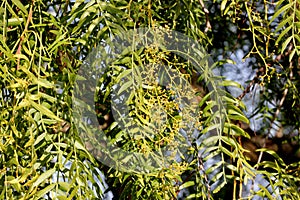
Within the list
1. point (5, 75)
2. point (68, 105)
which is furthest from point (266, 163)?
point (5, 75)

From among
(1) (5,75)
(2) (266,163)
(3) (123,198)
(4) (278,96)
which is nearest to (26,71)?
(1) (5,75)

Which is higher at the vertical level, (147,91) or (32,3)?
(32,3)

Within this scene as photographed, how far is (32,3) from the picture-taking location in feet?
2.98

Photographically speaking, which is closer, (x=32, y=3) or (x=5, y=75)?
(x=5, y=75)

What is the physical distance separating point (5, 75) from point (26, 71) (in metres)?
0.04

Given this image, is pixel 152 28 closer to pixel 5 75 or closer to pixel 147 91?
pixel 147 91

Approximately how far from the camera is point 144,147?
828mm

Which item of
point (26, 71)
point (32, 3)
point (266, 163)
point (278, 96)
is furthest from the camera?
point (278, 96)

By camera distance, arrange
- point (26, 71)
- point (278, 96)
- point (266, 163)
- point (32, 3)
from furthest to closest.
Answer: point (278, 96) → point (266, 163) → point (32, 3) → point (26, 71)

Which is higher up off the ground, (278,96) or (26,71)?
(26,71)

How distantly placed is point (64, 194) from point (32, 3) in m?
0.30

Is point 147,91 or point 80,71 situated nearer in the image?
point 147,91

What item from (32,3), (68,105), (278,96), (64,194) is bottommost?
(278,96)

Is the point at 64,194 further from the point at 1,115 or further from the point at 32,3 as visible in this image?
the point at 32,3
